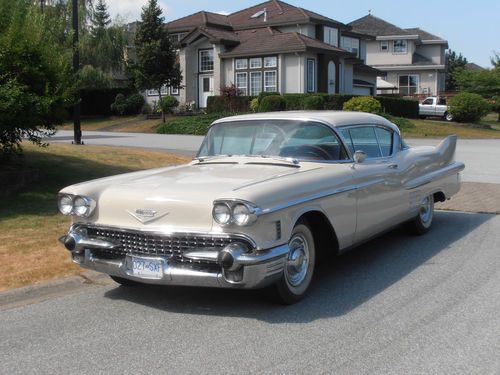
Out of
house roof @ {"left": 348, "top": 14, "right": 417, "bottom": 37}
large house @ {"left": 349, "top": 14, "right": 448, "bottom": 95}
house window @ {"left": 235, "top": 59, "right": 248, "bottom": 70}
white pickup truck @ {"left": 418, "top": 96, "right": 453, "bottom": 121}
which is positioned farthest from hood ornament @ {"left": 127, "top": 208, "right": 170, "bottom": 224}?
house roof @ {"left": 348, "top": 14, "right": 417, "bottom": 37}

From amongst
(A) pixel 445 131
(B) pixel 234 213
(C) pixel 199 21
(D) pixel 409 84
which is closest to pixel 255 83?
(C) pixel 199 21

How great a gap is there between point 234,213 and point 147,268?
2.89 ft

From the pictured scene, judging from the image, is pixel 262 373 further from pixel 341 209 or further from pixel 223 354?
pixel 341 209

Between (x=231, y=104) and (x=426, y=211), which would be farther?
(x=231, y=104)

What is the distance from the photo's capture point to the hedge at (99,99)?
1713 inches

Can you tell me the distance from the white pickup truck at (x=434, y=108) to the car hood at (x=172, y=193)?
39260 millimetres

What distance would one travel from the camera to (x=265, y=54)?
3856cm

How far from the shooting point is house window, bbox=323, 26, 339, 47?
43000mm

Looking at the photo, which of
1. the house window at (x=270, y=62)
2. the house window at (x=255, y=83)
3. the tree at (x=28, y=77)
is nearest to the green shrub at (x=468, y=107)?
the house window at (x=270, y=62)

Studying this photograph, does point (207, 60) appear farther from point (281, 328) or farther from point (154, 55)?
point (281, 328)

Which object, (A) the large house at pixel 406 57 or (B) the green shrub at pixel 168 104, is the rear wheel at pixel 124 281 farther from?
(A) the large house at pixel 406 57

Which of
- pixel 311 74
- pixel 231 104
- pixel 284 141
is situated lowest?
pixel 284 141

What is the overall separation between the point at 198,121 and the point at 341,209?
27837 millimetres

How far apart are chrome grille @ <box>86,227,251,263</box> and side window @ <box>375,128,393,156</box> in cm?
308
